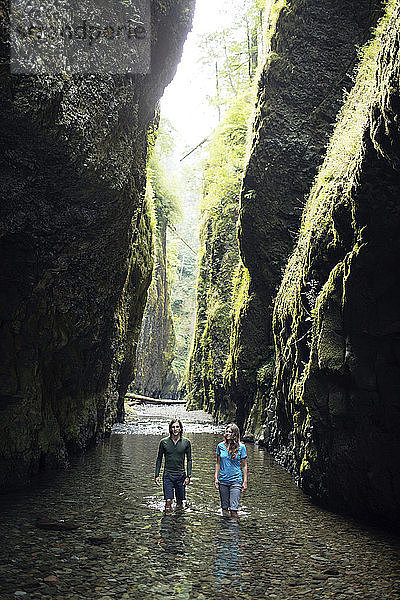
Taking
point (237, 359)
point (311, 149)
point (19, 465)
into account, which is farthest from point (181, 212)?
point (19, 465)

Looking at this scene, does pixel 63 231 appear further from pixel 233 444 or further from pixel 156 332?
pixel 156 332

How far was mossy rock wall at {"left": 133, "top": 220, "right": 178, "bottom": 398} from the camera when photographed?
4153 centimetres

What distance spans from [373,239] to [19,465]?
727 centimetres

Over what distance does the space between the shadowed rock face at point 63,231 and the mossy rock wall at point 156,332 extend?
2666 centimetres

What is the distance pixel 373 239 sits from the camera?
7.28 meters

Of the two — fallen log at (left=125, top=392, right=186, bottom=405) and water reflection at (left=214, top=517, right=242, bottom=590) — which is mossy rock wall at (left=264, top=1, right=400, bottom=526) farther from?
fallen log at (left=125, top=392, right=186, bottom=405)

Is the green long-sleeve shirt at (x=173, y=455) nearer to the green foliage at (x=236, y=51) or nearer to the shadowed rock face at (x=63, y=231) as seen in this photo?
the shadowed rock face at (x=63, y=231)

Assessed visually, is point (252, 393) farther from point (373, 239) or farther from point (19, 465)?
point (373, 239)

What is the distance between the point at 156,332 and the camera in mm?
44656

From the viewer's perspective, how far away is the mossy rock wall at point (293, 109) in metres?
15.8

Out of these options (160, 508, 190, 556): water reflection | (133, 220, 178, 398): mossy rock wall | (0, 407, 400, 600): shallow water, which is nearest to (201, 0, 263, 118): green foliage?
(133, 220, 178, 398): mossy rock wall

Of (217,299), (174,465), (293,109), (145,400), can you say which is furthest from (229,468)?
(145,400)

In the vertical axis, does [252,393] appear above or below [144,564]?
above

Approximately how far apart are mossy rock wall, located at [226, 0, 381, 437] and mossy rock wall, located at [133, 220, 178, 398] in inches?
892
